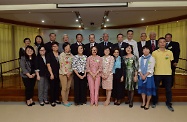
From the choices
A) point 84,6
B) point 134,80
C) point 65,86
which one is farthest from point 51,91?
point 84,6

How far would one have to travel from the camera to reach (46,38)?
10609 mm

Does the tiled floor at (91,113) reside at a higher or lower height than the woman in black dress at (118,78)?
lower

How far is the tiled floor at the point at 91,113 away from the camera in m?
3.23

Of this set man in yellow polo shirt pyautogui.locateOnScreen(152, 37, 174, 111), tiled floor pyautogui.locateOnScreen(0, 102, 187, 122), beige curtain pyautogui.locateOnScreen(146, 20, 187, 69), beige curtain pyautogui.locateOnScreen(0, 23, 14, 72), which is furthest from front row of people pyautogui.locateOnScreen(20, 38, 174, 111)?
beige curtain pyautogui.locateOnScreen(146, 20, 187, 69)

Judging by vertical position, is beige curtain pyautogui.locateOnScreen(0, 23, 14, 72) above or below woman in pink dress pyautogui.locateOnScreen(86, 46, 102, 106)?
above

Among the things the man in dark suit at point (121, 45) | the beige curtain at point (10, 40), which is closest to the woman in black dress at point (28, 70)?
the man in dark suit at point (121, 45)

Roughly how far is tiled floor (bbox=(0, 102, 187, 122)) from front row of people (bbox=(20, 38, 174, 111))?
168 millimetres

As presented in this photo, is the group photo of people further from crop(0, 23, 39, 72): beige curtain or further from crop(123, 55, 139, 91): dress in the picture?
crop(0, 23, 39, 72): beige curtain

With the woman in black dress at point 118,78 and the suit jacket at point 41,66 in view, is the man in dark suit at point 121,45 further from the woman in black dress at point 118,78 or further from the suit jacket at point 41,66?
the suit jacket at point 41,66

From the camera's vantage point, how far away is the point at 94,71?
3.91 m

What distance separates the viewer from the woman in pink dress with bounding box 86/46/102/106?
12.8 ft

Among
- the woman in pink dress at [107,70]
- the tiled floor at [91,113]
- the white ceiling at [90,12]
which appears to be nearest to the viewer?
the tiled floor at [91,113]

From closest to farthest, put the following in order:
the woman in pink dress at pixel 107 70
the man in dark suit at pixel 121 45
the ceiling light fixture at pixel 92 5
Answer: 1. the woman in pink dress at pixel 107 70
2. the man in dark suit at pixel 121 45
3. the ceiling light fixture at pixel 92 5

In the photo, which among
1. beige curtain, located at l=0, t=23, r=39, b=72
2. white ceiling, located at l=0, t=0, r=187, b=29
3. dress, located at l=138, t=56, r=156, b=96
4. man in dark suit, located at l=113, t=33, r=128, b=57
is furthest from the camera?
beige curtain, located at l=0, t=23, r=39, b=72
